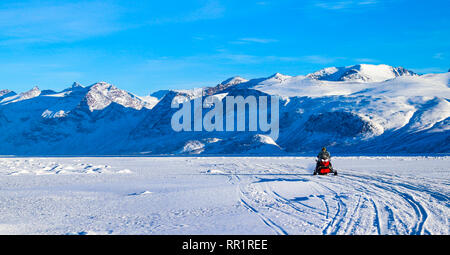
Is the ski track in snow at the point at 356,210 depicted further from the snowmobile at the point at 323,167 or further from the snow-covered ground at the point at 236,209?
the snowmobile at the point at 323,167

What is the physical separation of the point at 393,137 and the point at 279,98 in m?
76.6

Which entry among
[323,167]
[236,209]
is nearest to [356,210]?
[236,209]

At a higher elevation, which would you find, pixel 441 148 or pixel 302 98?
pixel 302 98

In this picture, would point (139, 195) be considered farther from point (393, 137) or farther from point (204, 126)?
point (204, 126)

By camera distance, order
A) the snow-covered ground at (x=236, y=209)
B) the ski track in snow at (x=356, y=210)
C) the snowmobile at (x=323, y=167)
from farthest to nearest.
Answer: the snowmobile at (x=323, y=167)
the snow-covered ground at (x=236, y=209)
the ski track in snow at (x=356, y=210)

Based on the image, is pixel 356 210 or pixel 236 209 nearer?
pixel 356 210

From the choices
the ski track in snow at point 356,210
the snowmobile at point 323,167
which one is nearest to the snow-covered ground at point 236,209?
the ski track in snow at point 356,210

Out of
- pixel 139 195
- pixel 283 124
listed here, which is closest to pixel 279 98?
pixel 283 124

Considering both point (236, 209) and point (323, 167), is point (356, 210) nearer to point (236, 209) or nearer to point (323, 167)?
point (236, 209)

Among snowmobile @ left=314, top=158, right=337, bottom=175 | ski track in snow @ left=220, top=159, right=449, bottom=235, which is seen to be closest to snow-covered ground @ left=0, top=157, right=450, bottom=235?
ski track in snow @ left=220, top=159, right=449, bottom=235

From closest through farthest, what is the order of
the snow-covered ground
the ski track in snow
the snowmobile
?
the ski track in snow → the snow-covered ground → the snowmobile

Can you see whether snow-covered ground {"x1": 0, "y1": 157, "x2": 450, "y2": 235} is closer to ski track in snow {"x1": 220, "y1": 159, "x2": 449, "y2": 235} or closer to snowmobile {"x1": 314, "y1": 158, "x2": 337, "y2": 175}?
ski track in snow {"x1": 220, "y1": 159, "x2": 449, "y2": 235}

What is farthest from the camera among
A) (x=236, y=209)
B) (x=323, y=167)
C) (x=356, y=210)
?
(x=323, y=167)

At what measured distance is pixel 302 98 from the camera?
632 ft
